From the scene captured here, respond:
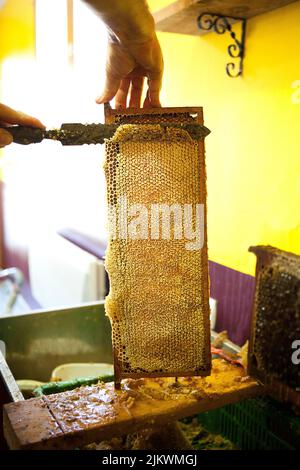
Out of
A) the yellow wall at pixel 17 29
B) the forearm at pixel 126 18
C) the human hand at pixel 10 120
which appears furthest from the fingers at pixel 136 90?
the yellow wall at pixel 17 29

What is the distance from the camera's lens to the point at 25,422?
4.18 ft

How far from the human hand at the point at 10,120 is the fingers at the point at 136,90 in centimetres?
55

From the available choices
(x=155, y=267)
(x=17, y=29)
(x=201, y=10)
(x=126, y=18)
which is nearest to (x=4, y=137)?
(x=126, y=18)

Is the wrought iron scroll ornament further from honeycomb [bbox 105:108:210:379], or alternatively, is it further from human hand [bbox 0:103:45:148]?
human hand [bbox 0:103:45:148]

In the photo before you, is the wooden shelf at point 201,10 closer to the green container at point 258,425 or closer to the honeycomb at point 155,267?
the honeycomb at point 155,267

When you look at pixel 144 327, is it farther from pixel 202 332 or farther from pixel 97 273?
pixel 97 273

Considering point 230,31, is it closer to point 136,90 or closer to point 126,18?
point 136,90

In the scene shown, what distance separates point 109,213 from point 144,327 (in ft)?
1.37

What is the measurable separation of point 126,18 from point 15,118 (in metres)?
0.44

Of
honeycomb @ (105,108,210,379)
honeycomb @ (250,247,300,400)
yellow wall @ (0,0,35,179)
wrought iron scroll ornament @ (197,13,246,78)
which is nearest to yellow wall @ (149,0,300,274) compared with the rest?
wrought iron scroll ornament @ (197,13,246,78)

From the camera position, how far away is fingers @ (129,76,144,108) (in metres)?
1.69

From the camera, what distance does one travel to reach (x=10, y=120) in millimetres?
1268

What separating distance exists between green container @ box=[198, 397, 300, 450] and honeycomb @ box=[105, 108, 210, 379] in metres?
0.38
